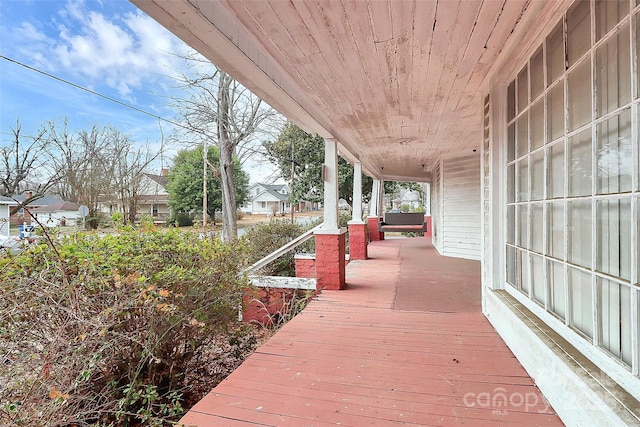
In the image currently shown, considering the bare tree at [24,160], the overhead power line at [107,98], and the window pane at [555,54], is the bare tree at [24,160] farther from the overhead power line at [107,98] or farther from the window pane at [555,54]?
the window pane at [555,54]

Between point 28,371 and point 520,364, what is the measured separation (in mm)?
2933

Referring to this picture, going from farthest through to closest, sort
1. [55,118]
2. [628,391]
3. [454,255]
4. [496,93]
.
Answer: [55,118] < [454,255] < [496,93] < [628,391]

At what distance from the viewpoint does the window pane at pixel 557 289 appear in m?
1.74

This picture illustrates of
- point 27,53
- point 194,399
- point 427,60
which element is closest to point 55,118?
point 27,53

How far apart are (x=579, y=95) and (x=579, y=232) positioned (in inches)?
27.4

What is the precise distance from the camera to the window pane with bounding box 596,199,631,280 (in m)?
1.21

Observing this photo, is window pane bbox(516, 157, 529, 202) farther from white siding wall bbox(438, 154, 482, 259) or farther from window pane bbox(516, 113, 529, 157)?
white siding wall bbox(438, 154, 482, 259)

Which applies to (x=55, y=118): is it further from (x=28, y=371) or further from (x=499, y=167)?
(x=499, y=167)

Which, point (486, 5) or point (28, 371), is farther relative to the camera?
point (486, 5)

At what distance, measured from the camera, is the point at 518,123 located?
2.48 metres

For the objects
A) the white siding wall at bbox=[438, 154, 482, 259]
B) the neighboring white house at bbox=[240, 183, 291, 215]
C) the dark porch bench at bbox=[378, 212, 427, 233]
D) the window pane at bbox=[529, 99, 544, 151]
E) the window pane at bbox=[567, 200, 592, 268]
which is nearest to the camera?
the window pane at bbox=[567, 200, 592, 268]

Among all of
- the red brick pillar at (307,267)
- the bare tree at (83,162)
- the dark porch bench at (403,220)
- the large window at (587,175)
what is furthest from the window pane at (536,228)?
the bare tree at (83,162)

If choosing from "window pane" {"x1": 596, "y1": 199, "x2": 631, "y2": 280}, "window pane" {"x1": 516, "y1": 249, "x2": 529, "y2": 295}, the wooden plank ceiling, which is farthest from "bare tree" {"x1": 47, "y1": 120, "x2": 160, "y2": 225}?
"window pane" {"x1": 596, "y1": 199, "x2": 631, "y2": 280}

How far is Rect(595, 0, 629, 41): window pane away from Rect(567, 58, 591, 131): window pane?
0.15 m
